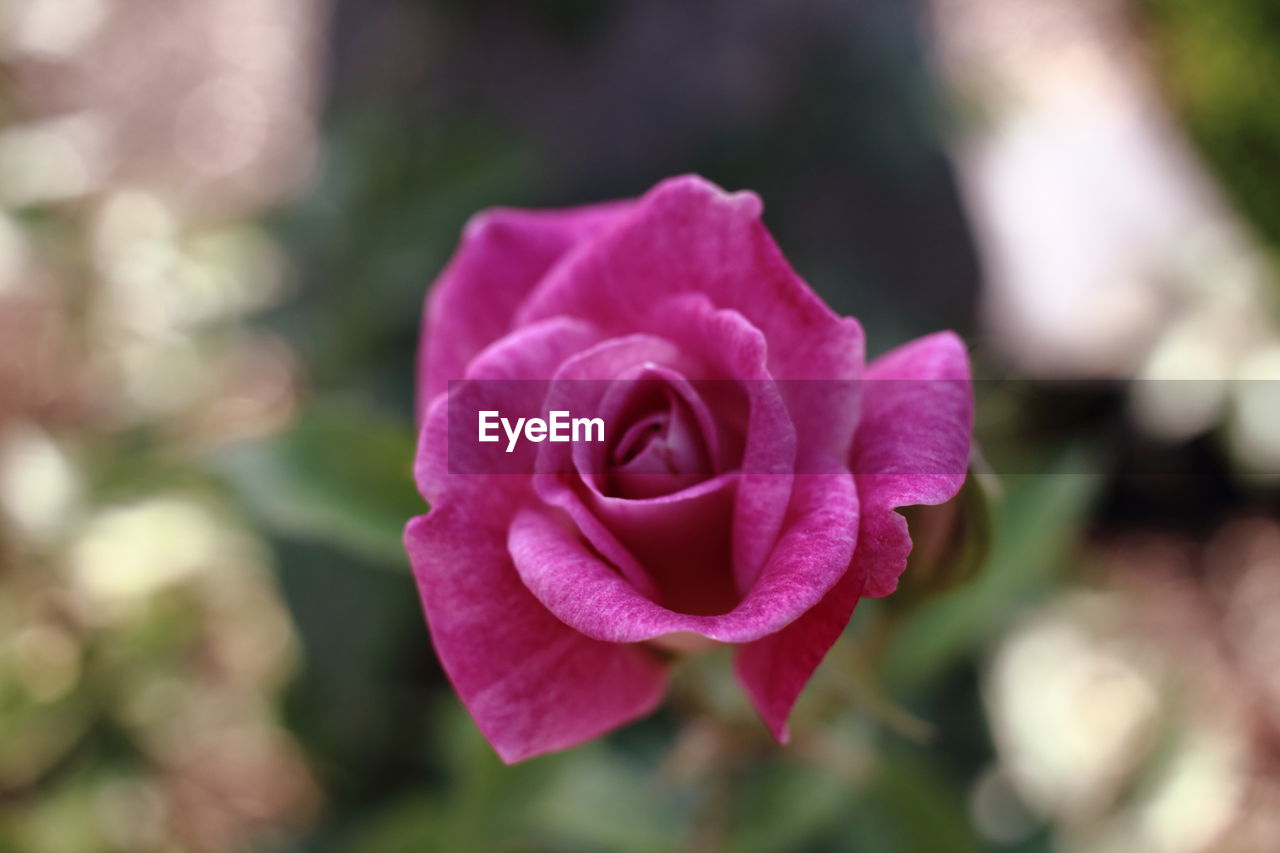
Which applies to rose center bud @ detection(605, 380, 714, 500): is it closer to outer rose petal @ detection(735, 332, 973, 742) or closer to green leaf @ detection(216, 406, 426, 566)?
outer rose petal @ detection(735, 332, 973, 742)

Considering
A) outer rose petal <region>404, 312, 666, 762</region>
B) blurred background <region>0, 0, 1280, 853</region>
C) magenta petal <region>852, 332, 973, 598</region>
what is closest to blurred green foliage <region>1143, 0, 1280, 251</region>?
blurred background <region>0, 0, 1280, 853</region>

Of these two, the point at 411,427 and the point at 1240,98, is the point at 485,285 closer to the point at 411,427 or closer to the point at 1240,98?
the point at 411,427

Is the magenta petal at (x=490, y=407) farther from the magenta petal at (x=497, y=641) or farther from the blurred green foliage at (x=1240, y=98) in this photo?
the blurred green foliage at (x=1240, y=98)

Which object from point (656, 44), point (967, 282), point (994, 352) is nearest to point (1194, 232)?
point (967, 282)

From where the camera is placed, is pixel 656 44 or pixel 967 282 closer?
pixel 656 44

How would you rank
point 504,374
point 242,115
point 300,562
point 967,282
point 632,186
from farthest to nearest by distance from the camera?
point 242,115 → point 967,282 → point 632,186 → point 300,562 → point 504,374

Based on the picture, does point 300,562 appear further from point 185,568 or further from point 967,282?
point 967,282

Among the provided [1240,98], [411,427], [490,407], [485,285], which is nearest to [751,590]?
[490,407]
